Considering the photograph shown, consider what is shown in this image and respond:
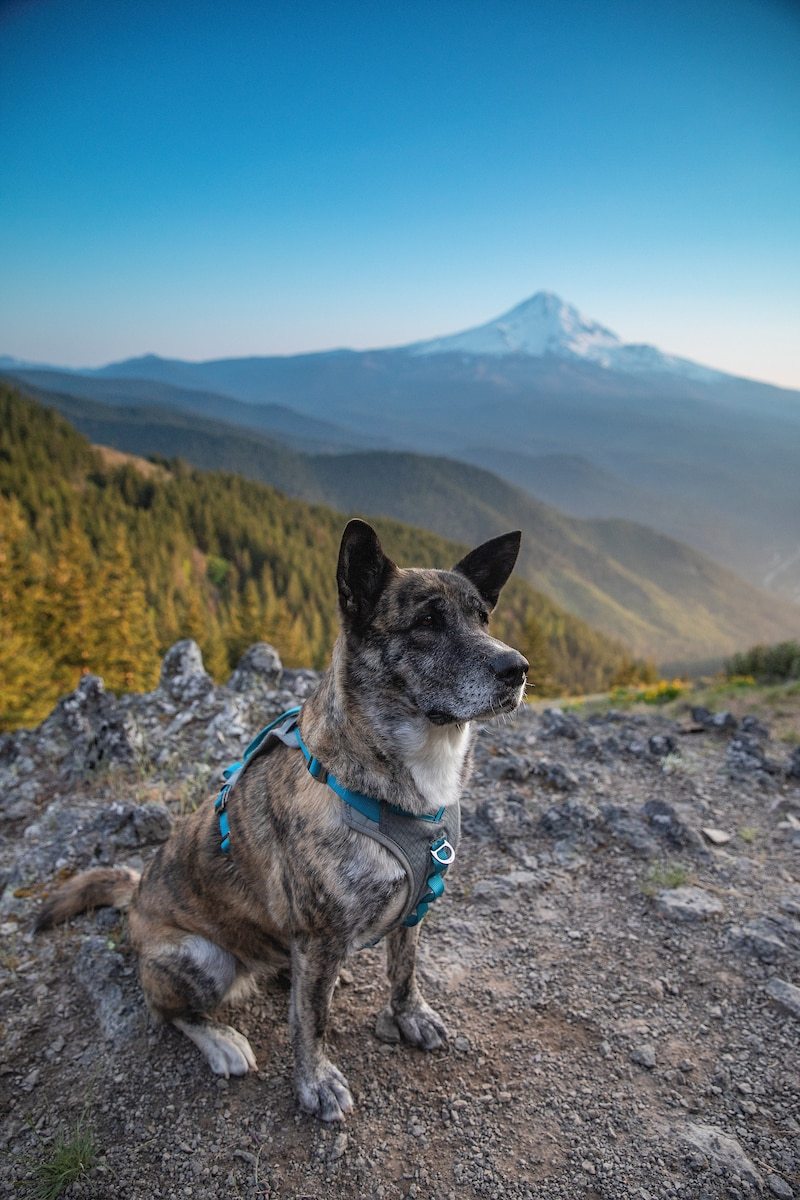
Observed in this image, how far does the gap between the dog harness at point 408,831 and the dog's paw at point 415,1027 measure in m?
0.91

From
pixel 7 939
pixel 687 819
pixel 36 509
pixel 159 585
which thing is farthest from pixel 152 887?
pixel 36 509

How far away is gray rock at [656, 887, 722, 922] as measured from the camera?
16.6ft

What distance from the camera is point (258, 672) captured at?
31.4ft

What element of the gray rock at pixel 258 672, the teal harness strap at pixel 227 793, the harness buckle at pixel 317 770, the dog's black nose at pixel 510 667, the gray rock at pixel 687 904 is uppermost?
the dog's black nose at pixel 510 667

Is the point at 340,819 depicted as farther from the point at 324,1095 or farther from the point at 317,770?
the point at 324,1095

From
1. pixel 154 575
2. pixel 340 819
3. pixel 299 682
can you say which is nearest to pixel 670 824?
pixel 340 819

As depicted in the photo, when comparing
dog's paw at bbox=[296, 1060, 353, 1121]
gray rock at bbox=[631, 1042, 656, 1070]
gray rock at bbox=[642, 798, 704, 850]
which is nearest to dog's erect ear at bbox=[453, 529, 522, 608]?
dog's paw at bbox=[296, 1060, 353, 1121]

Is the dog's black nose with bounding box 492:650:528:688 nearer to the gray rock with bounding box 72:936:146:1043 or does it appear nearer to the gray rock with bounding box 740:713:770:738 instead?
the gray rock with bounding box 72:936:146:1043

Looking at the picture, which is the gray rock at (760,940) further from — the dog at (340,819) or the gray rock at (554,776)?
the dog at (340,819)

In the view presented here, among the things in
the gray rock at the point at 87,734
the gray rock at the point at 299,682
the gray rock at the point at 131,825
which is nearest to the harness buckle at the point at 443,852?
the gray rock at the point at 131,825

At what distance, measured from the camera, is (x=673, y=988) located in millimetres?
4438

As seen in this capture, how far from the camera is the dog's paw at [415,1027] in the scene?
397cm

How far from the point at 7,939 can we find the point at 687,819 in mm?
6323

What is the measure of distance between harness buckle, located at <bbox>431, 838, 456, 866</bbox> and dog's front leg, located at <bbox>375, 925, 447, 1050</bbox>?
0.78 meters
